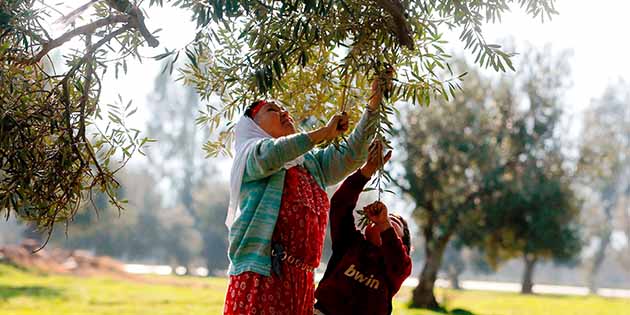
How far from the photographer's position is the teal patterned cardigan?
3584 mm

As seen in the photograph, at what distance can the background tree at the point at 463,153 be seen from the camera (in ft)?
77.1

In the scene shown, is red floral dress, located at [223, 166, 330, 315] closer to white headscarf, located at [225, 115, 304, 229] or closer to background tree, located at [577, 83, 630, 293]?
white headscarf, located at [225, 115, 304, 229]

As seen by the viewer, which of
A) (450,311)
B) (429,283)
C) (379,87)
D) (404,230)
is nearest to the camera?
(379,87)

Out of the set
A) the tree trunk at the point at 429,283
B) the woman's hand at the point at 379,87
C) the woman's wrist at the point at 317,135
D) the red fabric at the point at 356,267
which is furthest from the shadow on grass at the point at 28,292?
the woman's wrist at the point at 317,135

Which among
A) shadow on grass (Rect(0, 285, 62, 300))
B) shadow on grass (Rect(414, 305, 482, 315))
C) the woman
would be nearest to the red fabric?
the woman

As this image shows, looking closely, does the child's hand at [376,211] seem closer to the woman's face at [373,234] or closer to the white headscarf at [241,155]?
the woman's face at [373,234]

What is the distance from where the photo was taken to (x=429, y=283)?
23.8 meters

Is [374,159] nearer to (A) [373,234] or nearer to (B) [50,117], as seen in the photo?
(A) [373,234]

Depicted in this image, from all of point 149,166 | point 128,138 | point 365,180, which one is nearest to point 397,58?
point 365,180

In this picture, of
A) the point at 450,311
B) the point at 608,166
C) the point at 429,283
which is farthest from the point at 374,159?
the point at 608,166

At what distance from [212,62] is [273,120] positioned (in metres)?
1.05

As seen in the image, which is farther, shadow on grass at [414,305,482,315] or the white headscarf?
shadow on grass at [414,305,482,315]

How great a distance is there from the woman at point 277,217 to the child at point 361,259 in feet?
0.49

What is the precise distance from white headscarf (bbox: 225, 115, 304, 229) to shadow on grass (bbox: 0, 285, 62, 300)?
571 inches
